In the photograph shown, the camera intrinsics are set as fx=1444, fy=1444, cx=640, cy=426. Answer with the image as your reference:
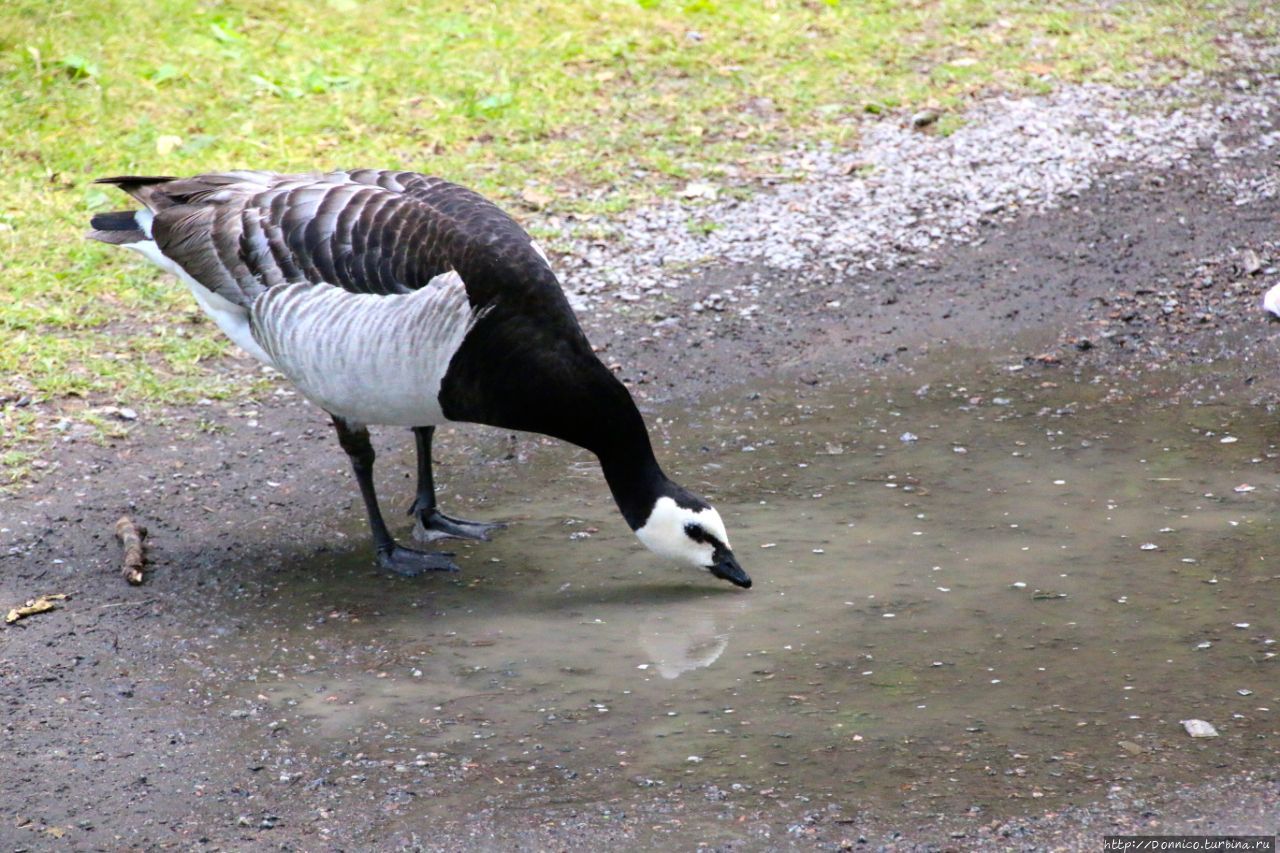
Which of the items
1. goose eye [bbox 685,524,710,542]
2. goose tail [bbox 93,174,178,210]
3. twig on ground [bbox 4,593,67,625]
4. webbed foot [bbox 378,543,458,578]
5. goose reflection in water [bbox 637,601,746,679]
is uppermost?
goose tail [bbox 93,174,178,210]

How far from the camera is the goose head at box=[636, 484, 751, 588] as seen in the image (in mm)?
4844

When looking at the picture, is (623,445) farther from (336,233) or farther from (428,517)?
(336,233)

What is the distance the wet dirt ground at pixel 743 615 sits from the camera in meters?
3.65

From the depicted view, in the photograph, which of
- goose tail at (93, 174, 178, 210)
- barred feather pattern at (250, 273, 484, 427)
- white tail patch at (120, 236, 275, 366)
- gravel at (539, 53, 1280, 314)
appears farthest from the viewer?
gravel at (539, 53, 1280, 314)

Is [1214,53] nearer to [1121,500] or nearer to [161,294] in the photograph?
[1121,500]

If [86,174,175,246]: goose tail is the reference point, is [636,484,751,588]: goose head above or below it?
below

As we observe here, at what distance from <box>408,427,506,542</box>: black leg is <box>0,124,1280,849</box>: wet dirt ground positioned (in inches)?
5.2

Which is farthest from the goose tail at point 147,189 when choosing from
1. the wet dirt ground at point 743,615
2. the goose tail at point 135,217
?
the wet dirt ground at point 743,615

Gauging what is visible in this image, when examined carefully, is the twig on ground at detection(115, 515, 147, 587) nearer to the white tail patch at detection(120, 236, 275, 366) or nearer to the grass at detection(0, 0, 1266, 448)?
the white tail patch at detection(120, 236, 275, 366)

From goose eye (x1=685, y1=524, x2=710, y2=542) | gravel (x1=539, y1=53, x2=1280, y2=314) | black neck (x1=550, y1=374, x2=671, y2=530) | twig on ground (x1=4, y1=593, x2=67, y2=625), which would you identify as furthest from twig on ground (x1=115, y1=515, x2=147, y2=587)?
gravel (x1=539, y1=53, x2=1280, y2=314)

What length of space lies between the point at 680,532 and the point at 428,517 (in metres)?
1.12

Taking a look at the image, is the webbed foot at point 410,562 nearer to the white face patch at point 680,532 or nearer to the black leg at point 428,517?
the black leg at point 428,517

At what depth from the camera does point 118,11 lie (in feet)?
33.8

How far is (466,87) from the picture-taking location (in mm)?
9547
